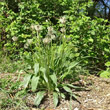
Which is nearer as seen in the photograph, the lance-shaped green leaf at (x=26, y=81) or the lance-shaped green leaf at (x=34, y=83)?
the lance-shaped green leaf at (x=34, y=83)

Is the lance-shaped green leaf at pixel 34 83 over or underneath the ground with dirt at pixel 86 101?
over

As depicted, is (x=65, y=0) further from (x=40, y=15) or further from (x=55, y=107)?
(x=55, y=107)

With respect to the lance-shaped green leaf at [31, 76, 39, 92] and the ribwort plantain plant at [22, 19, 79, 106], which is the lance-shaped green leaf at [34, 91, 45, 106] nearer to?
the ribwort plantain plant at [22, 19, 79, 106]

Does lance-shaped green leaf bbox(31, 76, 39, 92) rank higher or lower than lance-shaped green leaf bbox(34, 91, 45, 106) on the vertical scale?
higher

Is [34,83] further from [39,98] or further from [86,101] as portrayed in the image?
[86,101]

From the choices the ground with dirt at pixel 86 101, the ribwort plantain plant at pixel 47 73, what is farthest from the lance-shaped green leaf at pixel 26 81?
the ground with dirt at pixel 86 101

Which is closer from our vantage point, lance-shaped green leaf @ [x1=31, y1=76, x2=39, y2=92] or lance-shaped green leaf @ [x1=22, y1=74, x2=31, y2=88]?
lance-shaped green leaf @ [x1=31, y1=76, x2=39, y2=92]

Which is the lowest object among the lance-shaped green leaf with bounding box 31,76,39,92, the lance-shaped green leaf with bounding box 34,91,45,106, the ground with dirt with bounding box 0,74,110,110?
the ground with dirt with bounding box 0,74,110,110

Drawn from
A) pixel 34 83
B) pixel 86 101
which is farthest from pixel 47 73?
pixel 86 101

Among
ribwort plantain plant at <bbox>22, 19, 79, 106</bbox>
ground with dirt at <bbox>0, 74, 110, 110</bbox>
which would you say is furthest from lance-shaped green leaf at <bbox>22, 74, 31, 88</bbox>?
ground with dirt at <bbox>0, 74, 110, 110</bbox>

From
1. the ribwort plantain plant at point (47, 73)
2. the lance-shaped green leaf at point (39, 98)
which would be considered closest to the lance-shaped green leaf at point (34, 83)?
the ribwort plantain plant at point (47, 73)

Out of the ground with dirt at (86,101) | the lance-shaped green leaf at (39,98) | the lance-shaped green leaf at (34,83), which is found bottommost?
the ground with dirt at (86,101)

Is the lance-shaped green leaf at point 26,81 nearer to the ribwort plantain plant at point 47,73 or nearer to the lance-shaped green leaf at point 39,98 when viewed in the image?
the ribwort plantain plant at point 47,73

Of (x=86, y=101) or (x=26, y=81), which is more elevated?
(x=26, y=81)
